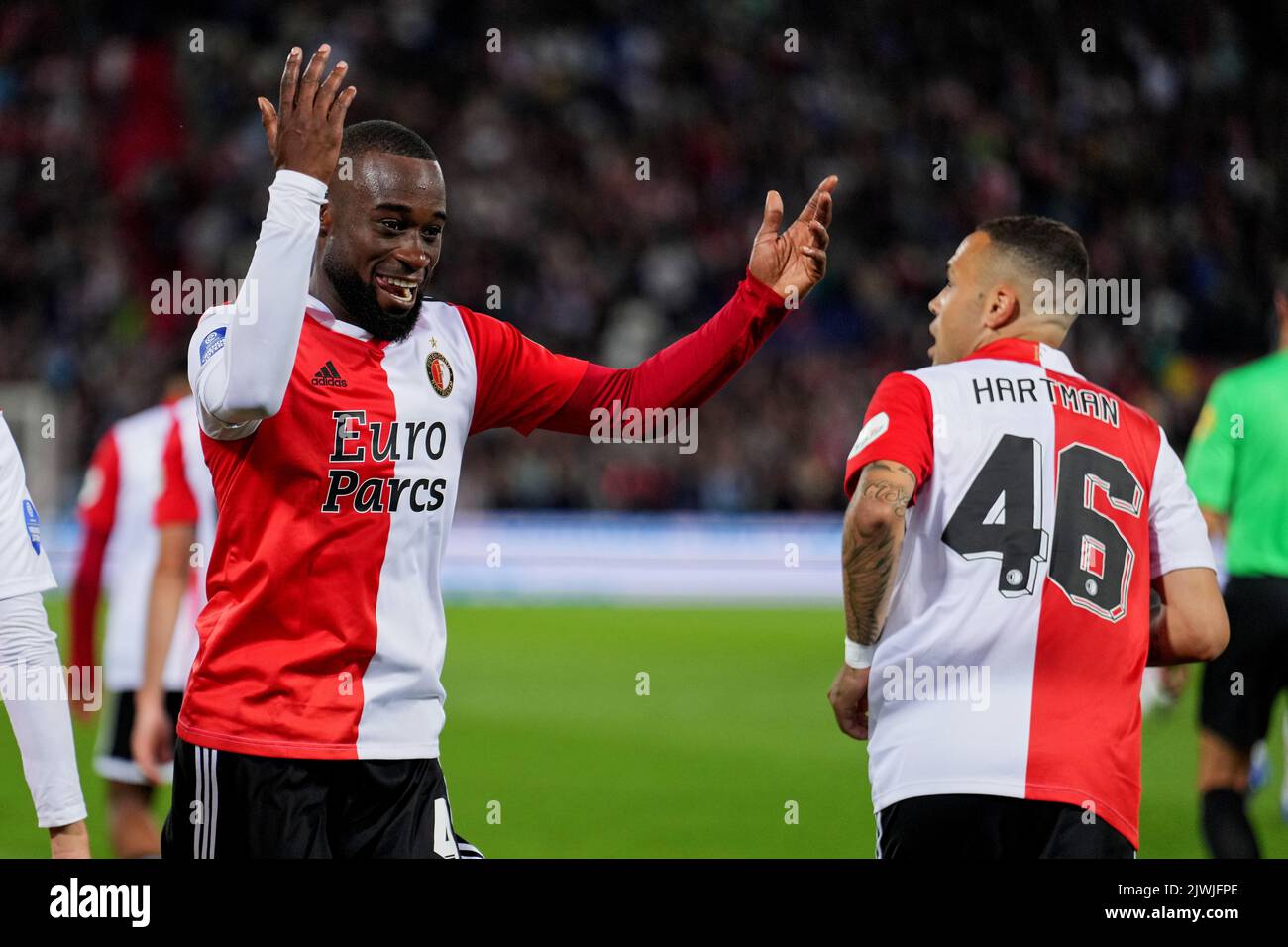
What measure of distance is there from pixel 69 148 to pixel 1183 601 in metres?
22.5

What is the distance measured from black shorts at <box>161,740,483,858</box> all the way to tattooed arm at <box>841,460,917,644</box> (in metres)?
1.05

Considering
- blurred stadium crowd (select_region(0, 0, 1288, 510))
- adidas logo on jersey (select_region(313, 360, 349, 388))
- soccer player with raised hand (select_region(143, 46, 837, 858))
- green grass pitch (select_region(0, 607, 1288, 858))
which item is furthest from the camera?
blurred stadium crowd (select_region(0, 0, 1288, 510))

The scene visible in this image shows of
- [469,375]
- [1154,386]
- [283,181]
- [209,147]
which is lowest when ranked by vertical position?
[469,375]

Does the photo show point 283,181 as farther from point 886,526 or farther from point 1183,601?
point 1183,601

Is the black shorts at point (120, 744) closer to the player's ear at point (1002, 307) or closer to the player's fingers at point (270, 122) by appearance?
the player's fingers at point (270, 122)

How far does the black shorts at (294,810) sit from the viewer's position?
Result: 341 cm

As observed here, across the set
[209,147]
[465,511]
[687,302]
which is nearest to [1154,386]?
[687,302]

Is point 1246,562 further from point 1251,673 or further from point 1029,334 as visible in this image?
point 1029,334

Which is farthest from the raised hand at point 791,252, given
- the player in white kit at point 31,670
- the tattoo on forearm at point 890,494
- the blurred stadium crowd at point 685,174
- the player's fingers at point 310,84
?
the blurred stadium crowd at point 685,174

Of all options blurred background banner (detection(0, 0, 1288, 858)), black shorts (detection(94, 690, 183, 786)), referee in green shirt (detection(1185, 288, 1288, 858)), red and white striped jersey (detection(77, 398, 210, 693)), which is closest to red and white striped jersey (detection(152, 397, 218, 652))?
red and white striped jersey (detection(77, 398, 210, 693))

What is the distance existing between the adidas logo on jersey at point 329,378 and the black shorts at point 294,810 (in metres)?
0.80

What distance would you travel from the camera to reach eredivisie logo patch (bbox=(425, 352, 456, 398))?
3668mm

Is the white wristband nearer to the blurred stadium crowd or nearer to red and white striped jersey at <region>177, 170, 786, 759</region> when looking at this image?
red and white striped jersey at <region>177, 170, 786, 759</region>
